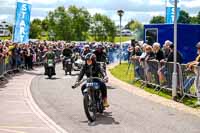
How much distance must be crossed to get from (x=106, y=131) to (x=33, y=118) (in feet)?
9.72

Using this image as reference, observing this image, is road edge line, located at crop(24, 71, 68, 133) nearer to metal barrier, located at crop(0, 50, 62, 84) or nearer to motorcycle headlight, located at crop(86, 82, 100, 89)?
motorcycle headlight, located at crop(86, 82, 100, 89)

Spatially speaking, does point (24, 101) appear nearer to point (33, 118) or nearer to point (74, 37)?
point (33, 118)

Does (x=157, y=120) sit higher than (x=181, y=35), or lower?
lower

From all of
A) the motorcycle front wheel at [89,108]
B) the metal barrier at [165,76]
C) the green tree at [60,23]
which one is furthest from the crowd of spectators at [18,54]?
the green tree at [60,23]

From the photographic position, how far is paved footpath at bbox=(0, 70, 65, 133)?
1276cm

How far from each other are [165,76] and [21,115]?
693 cm

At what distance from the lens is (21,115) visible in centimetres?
1522

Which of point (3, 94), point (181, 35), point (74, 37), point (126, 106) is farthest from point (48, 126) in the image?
point (74, 37)

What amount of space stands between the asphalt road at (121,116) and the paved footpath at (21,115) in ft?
0.96

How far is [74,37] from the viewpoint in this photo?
9675cm

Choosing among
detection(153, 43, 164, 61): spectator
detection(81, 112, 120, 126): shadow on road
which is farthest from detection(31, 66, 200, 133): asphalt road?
detection(153, 43, 164, 61): spectator

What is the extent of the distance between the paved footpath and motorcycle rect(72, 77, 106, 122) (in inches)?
36.9

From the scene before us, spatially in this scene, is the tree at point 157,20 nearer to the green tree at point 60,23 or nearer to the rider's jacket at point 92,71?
the green tree at point 60,23

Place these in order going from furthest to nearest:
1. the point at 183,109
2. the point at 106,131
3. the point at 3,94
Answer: the point at 3,94, the point at 183,109, the point at 106,131
